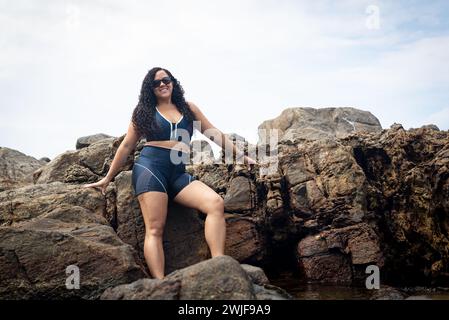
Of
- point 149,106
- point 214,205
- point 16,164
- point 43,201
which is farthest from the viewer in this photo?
point 16,164

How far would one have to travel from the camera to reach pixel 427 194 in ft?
29.6

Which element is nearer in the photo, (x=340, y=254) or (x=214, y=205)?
(x=214, y=205)

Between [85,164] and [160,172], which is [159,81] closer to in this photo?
[160,172]

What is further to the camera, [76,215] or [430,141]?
[430,141]

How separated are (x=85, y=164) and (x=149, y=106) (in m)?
3.67

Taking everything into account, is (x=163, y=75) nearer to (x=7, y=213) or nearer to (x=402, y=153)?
(x=7, y=213)

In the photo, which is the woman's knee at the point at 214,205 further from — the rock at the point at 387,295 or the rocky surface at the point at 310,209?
the rock at the point at 387,295

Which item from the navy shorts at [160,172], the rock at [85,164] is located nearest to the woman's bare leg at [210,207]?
the navy shorts at [160,172]

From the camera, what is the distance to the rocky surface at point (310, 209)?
7.97 metres

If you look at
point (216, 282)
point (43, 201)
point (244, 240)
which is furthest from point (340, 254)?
point (43, 201)

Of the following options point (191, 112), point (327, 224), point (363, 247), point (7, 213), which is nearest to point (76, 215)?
point (7, 213)

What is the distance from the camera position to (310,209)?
916 centimetres

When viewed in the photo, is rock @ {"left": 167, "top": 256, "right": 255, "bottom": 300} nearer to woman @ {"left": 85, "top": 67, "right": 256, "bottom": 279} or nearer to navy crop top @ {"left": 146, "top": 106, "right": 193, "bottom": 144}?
woman @ {"left": 85, "top": 67, "right": 256, "bottom": 279}
